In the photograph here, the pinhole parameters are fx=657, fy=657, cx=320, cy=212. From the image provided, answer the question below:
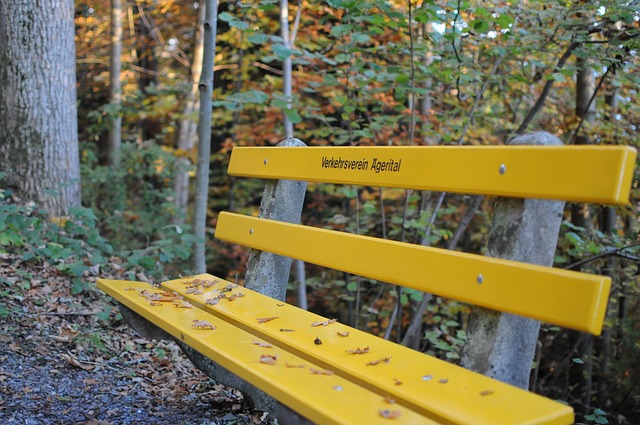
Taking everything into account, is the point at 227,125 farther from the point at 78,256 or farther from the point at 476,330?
the point at 476,330

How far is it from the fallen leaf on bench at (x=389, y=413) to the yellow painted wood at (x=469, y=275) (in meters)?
0.49

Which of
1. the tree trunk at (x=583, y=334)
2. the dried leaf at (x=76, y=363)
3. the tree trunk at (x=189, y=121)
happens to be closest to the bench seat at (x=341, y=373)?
the dried leaf at (x=76, y=363)

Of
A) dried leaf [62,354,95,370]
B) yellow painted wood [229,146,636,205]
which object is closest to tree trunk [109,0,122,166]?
dried leaf [62,354,95,370]

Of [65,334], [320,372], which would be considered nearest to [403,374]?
[320,372]

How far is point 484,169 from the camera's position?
2117 millimetres

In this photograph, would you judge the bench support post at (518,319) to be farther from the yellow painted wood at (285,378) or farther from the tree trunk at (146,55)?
the tree trunk at (146,55)

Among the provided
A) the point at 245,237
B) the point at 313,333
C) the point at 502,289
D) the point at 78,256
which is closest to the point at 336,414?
the point at 502,289

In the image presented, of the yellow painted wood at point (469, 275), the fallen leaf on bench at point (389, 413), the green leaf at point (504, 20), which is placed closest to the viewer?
the fallen leaf on bench at point (389, 413)

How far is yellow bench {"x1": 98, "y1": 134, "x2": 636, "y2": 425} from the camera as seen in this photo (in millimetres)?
1687

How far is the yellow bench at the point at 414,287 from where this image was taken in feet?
5.53

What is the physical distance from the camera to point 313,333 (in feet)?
7.85

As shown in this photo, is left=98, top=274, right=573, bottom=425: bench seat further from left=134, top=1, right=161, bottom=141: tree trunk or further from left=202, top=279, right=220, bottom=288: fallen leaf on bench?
left=134, top=1, right=161, bottom=141: tree trunk

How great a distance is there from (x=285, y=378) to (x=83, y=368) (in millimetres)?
1935

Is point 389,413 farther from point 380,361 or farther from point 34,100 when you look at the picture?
point 34,100
